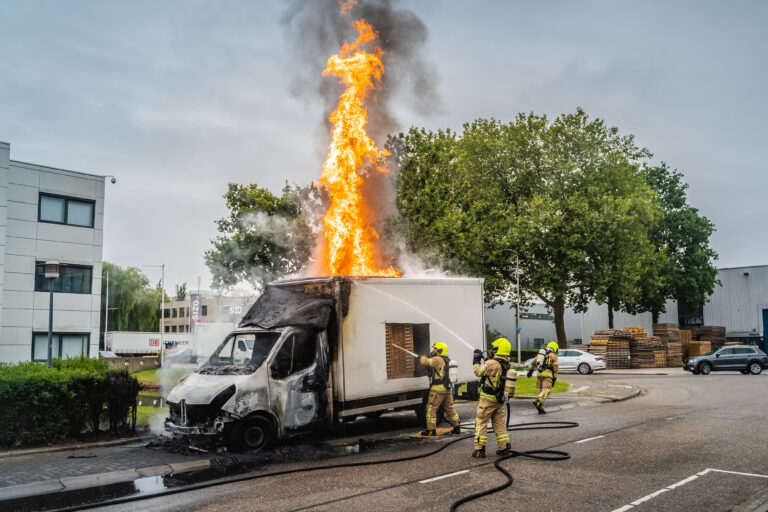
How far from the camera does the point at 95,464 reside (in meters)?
9.04

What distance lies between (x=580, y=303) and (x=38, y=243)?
31.8 metres

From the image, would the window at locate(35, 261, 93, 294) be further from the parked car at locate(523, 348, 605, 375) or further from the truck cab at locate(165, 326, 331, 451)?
the parked car at locate(523, 348, 605, 375)

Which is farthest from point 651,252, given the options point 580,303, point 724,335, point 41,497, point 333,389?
point 41,497

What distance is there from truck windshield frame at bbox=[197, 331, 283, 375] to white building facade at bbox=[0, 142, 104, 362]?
50.7ft

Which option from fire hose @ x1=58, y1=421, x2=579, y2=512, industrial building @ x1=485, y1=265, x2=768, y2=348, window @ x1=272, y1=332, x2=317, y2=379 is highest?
industrial building @ x1=485, y1=265, x2=768, y2=348

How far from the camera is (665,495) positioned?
7000mm

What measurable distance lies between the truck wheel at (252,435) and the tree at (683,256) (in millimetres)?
40826

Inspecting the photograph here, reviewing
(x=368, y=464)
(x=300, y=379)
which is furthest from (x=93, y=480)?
(x=368, y=464)

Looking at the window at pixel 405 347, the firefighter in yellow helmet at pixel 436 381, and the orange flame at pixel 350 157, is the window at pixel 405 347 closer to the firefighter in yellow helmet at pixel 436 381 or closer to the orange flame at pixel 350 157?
the firefighter in yellow helmet at pixel 436 381

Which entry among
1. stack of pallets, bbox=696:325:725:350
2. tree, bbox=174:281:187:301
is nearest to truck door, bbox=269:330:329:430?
stack of pallets, bbox=696:325:725:350

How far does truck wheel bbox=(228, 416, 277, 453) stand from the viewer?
954 cm

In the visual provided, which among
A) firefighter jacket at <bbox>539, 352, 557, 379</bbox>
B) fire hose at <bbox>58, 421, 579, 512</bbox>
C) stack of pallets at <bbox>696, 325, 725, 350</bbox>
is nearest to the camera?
fire hose at <bbox>58, 421, 579, 512</bbox>

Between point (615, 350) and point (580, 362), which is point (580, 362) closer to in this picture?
point (580, 362)

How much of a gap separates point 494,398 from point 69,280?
2061 cm
